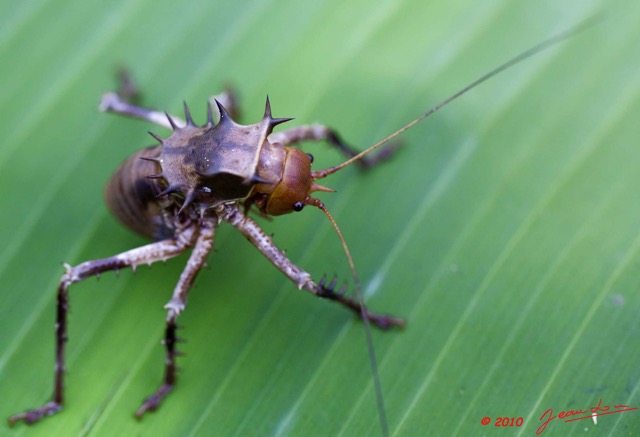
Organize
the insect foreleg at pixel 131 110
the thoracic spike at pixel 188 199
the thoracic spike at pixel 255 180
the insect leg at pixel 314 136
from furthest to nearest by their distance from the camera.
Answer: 1. the insect foreleg at pixel 131 110
2. the insect leg at pixel 314 136
3. the thoracic spike at pixel 188 199
4. the thoracic spike at pixel 255 180

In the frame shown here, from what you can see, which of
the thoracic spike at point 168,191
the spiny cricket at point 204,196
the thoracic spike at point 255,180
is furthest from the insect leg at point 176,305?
the thoracic spike at point 255,180

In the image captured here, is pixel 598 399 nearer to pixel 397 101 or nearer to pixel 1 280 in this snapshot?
pixel 397 101

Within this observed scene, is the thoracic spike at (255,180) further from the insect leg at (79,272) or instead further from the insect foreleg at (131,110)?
the insect foreleg at (131,110)
